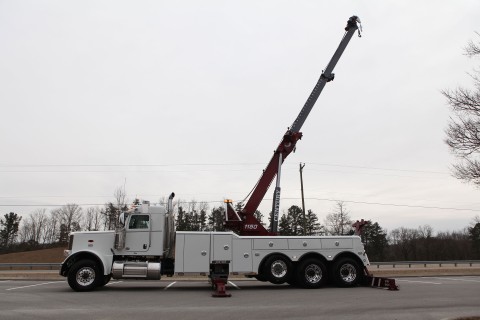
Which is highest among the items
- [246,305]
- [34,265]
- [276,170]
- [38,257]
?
[276,170]

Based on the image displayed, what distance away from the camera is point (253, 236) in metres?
14.6

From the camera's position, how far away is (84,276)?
12.8 metres

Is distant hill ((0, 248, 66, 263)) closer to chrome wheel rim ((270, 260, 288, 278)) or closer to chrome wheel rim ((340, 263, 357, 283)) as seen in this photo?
chrome wheel rim ((270, 260, 288, 278))

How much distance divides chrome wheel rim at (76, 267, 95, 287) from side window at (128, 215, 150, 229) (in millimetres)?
1972

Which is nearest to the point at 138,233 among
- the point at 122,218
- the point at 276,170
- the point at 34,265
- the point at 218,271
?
the point at 122,218

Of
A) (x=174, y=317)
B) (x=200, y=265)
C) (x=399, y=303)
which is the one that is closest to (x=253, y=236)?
(x=200, y=265)

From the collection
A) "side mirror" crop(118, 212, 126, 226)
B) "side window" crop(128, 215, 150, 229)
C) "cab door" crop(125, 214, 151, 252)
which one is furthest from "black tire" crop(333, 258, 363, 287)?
"side mirror" crop(118, 212, 126, 226)

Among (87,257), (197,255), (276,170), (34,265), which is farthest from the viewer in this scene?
(34,265)

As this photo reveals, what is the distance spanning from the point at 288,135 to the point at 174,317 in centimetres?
1016

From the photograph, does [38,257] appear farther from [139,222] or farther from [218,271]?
[218,271]

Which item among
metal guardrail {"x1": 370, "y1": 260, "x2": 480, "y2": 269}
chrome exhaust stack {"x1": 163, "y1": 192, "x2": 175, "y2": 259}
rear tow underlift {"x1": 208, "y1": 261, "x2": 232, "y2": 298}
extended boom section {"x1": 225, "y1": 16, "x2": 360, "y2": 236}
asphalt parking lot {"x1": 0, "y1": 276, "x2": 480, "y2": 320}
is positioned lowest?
asphalt parking lot {"x1": 0, "y1": 276, "x2": 480, "y2": 320}

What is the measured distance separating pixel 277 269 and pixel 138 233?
16.7 feet

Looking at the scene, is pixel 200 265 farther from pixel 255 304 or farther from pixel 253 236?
pixel 255 304

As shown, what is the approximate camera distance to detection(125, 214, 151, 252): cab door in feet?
44.9
